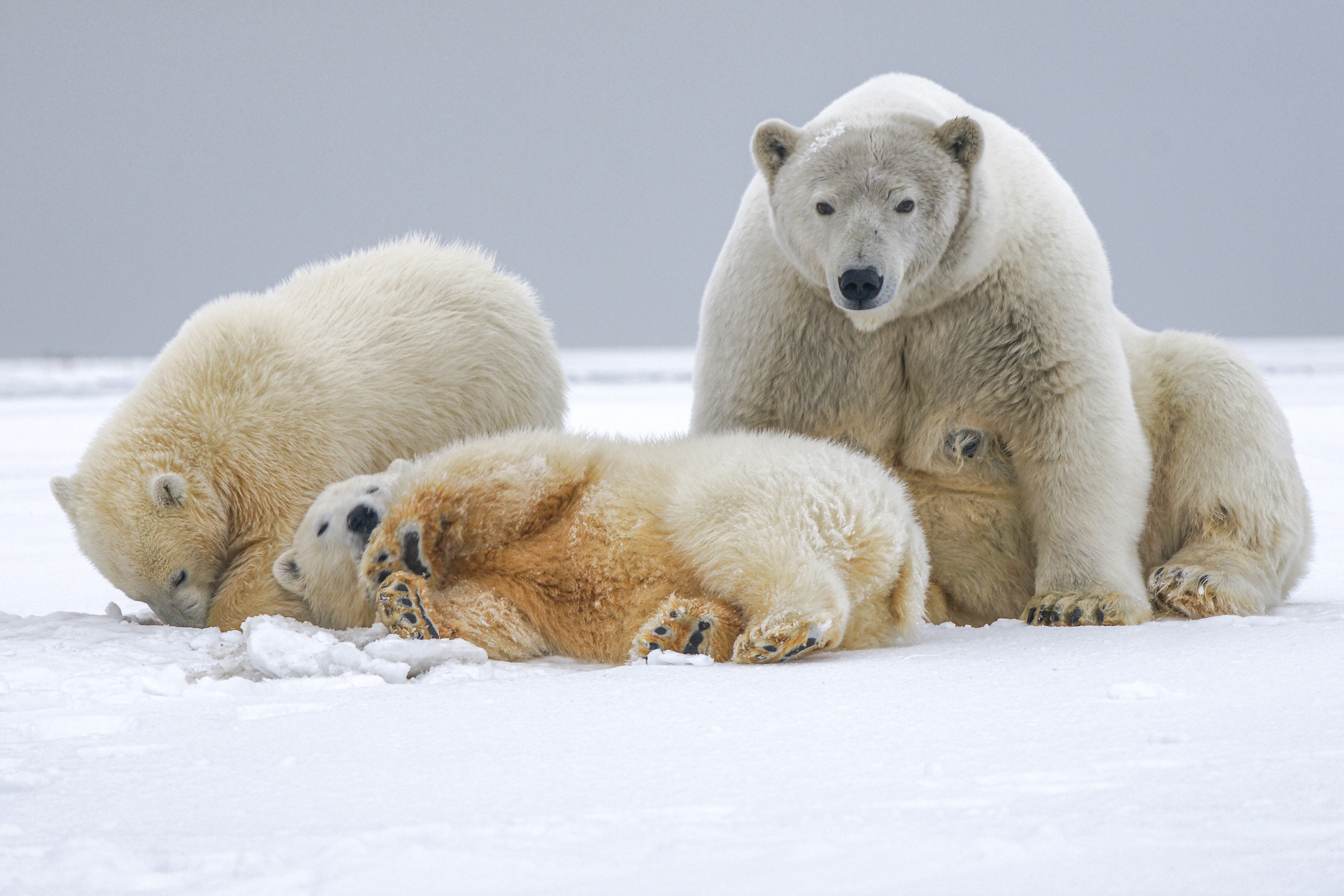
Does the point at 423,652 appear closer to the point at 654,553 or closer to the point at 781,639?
the point at 654,553

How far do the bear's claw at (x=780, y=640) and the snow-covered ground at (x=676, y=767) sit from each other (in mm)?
63

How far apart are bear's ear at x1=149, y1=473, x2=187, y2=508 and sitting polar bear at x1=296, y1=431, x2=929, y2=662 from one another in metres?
0.73

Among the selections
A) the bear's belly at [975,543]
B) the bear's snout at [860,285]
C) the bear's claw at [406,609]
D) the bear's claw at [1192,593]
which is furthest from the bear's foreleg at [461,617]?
the bear's claw at [1192,593]

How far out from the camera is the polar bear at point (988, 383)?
3.44 m

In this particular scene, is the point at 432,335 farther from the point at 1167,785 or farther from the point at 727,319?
the point at 1167,785

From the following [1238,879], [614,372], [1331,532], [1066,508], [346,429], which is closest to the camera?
[1238,879]

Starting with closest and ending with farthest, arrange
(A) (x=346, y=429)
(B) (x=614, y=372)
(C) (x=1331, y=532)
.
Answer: (A) (x=346, y=429), (C) (x=1331, y=532), (B) (x=614, y=372)

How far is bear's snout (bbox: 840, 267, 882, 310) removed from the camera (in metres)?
3.26

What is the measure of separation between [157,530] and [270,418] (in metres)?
0.46

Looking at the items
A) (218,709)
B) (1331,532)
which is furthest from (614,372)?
(218,709)

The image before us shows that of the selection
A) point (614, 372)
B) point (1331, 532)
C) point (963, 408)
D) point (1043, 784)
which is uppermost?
point (963, 408)

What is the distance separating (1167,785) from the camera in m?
1.76

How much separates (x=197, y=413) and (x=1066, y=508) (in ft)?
8.63

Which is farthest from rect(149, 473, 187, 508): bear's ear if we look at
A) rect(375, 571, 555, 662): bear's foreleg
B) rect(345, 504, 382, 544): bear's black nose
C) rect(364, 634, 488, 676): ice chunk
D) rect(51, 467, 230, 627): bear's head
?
rect(364, 634, 488, 676): ice chunk
